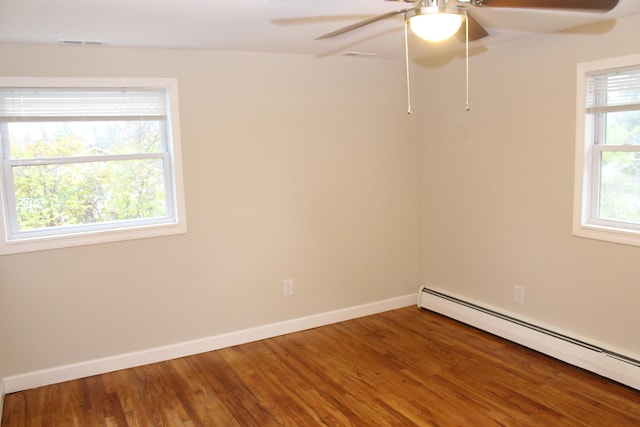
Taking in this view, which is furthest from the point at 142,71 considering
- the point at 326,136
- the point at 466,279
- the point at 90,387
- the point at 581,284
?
the point at 581,284

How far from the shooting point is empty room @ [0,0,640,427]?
10.1ft

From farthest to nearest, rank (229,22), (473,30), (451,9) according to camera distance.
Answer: (229,22)
(473,30)
(451,9)

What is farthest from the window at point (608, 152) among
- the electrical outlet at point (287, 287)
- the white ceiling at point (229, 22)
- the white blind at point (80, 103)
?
the white blind at point (80, 103)

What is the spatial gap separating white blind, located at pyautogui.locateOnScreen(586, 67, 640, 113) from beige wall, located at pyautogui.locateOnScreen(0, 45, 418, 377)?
165cm

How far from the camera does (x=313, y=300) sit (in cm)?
438

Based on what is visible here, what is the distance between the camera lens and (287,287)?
14.0 feet

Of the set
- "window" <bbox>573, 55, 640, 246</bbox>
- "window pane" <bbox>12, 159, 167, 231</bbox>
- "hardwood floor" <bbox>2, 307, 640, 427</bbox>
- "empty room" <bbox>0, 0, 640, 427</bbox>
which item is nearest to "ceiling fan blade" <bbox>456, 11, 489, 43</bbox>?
"empty room" <bbox>0, 0, 640, 427</bbox>

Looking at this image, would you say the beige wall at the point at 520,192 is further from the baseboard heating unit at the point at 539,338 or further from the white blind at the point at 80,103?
the white blind at the point at 80,103

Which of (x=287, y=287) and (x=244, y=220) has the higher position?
(x=244, y=220)

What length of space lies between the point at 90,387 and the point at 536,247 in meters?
3.20

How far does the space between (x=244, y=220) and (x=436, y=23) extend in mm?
2417

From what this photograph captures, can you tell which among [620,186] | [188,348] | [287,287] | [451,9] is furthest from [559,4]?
[188,348]

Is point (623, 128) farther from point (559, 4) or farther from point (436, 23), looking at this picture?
point (436, 23)

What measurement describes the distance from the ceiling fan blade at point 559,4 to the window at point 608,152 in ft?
4.41
